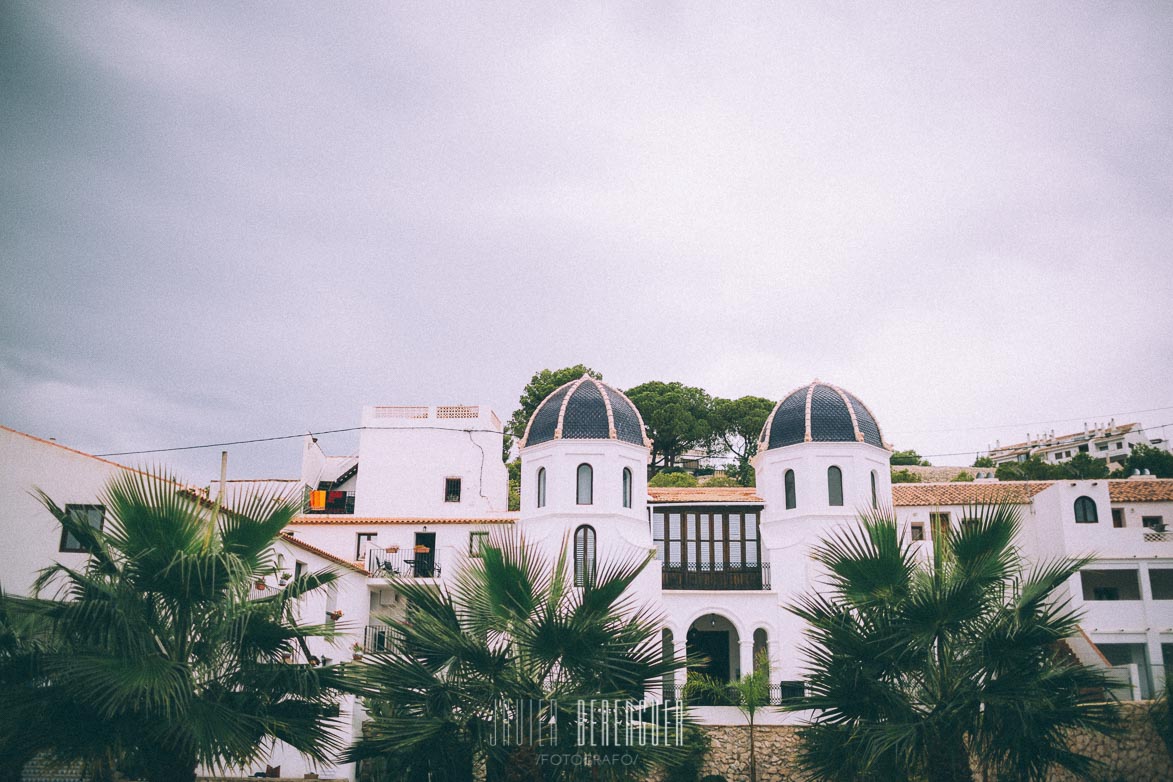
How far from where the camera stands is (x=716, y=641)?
1224 inches

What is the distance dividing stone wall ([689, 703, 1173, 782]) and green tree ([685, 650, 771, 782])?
0.30 meters

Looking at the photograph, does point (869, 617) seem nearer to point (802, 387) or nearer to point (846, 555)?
point (846, 555)

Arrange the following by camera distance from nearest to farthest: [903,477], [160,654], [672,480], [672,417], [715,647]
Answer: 1. [160,654]
2. [715,647]
3. [672,480]
4. [672,417]
5. [903,477]

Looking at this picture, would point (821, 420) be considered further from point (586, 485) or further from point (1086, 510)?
point (1086, 510)

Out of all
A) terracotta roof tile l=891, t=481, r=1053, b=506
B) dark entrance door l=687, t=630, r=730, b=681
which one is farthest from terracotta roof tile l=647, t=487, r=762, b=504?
terracotta roof tile l=891, t=481, r=1053, b=506

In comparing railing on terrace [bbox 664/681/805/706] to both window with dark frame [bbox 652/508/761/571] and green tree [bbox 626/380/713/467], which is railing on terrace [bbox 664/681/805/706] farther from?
green tree [bbox 626/380/713/467]

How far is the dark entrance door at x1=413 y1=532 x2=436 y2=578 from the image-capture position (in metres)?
31.1

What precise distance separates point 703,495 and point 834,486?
14.4 feet

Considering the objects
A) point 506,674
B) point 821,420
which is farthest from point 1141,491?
point 506,674

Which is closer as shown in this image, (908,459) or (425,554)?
(425,554)

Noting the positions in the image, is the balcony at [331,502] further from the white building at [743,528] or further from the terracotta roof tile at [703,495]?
the terracotta roof tile at [703,495]

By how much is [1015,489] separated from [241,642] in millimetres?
30459

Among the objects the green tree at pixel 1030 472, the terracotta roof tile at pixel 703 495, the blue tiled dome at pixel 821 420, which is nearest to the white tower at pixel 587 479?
the terracotta roof tile at pixel 703 495

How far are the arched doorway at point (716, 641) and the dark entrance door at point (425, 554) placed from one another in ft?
29.0
